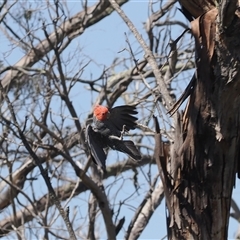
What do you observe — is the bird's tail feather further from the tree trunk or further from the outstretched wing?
the tree trunk

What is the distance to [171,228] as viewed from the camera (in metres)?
4.07

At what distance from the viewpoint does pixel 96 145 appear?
4734 millimetres

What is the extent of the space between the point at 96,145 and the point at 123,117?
0.26 metres

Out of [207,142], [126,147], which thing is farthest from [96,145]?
[207,142]

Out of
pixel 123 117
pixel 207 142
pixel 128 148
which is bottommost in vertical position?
pixel 207 142

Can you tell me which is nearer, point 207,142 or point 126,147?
point 207,142

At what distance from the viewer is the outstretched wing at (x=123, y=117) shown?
15.7 ft

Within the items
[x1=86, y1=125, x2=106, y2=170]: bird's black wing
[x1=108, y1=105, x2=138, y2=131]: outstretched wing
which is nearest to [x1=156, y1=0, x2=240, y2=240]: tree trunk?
[x1=86, y1=125, x2=106, y2=170]: bird's black wing

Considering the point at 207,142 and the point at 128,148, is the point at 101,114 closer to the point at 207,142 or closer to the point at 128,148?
the point at 128,148

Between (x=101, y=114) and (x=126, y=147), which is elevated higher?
(x=101, y=114)

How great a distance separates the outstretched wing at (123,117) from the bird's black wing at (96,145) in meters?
0.14

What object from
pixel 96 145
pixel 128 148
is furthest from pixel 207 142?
pixel 96 145

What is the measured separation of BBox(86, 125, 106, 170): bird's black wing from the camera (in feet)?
14.8

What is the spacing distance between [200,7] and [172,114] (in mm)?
614
